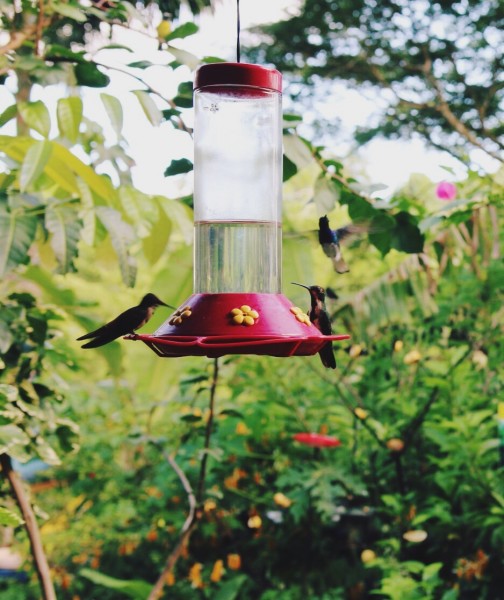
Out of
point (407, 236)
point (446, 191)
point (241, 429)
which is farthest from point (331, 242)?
point (241, 429)

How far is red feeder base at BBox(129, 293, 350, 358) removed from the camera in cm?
→ 142

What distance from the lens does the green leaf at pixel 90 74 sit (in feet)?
7.11

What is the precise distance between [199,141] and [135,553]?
9.10ft

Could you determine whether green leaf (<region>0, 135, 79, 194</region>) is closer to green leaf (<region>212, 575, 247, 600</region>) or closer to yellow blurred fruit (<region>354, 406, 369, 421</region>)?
yellow blurred fruit (<region>354, 406, 369, 421</region>)

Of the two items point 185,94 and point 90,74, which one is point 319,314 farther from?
point 90,74

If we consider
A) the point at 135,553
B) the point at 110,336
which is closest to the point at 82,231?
the point at 110,336

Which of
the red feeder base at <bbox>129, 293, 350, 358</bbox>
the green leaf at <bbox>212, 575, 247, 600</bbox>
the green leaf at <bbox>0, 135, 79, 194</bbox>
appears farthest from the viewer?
the green leaf at <bbox>212, 575, 247, 600</bbox>

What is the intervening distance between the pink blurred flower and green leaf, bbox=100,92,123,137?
63.2 inches

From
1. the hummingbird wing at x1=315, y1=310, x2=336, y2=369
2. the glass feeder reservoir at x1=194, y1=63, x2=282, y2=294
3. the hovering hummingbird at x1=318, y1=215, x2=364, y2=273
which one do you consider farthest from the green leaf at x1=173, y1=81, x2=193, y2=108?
the hummingbird wing at x1=315, y1=310, x2=336, y2=369

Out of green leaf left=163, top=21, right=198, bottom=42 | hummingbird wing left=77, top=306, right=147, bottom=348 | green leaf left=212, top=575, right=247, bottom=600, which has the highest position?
green leaf left=163, top=21, right=198, bottom=42

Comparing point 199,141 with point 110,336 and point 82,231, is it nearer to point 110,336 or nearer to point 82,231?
point 82,231

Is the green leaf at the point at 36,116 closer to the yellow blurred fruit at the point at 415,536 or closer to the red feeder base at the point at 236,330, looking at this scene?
the red feeder base at the point at 236,330

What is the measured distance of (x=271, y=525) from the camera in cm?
379

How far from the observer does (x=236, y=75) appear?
1.56m
